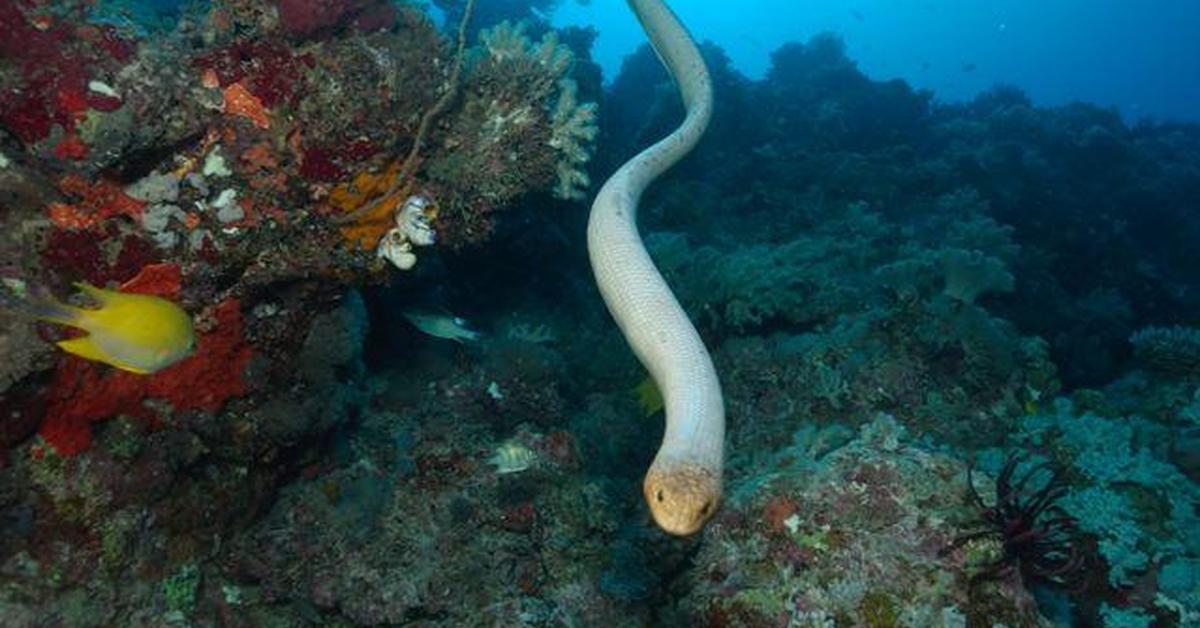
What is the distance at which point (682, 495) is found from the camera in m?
2.89

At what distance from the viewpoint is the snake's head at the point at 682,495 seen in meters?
2.89

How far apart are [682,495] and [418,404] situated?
4.20 m

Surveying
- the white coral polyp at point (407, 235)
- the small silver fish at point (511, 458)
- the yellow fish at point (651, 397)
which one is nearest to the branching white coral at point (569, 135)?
the white coral polyp at point (407, 235)

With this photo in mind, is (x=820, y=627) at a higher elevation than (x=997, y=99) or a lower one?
lower

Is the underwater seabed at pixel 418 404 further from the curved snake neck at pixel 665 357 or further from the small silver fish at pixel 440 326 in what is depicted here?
the curved snake neck at pixel 665 357

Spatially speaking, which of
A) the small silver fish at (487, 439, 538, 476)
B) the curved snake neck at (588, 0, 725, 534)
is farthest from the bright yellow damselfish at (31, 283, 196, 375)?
the small silver fish at (487, 439, 538, 476)

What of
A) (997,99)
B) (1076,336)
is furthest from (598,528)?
(997,99)

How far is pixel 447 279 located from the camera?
898cm

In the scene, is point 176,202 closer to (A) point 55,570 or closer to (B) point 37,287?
(B) point 37,287

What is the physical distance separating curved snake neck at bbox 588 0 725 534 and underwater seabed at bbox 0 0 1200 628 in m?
1.06

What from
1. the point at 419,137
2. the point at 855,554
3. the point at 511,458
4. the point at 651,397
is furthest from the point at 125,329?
the point at 651,397

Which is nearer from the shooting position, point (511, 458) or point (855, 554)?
point (855, 554)

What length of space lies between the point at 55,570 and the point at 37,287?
165 cm

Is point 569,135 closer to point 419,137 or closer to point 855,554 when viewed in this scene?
point 419,137
